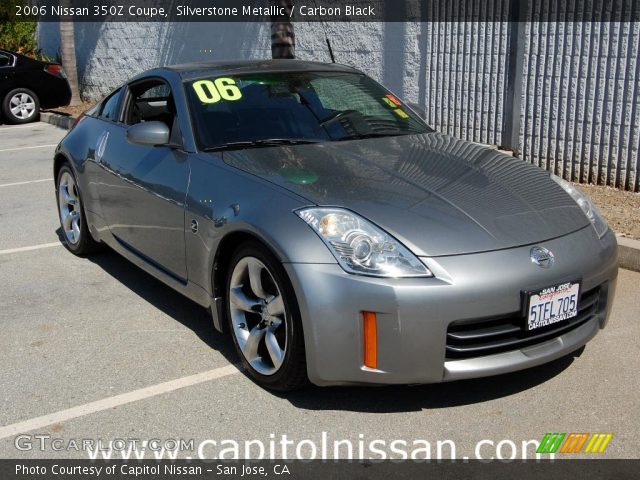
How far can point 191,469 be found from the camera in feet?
10.8

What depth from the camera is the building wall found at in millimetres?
7859

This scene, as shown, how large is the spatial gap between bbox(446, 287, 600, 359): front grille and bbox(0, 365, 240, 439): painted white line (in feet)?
4.21

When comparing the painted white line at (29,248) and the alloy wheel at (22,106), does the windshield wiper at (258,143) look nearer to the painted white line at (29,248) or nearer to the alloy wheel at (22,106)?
the painted white line at (29,248)

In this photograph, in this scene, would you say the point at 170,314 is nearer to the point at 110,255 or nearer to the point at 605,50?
the point at 110,255

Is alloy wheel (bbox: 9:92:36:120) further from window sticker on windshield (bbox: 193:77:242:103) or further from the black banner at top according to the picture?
window sticker on windshield (bbox: 193:77:242:103)

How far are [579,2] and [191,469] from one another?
6643 mm

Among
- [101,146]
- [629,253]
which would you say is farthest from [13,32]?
[629,253]

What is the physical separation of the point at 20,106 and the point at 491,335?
13.5m

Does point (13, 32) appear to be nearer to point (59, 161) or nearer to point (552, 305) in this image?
point (59, 161)

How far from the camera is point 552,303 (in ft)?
11.8

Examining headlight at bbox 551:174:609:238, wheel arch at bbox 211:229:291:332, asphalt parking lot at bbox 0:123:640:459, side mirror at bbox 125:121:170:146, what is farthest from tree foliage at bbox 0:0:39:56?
headlight at bbox 551:174:609:238

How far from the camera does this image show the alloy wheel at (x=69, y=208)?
631 cm

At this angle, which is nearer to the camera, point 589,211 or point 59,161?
point 589,211
